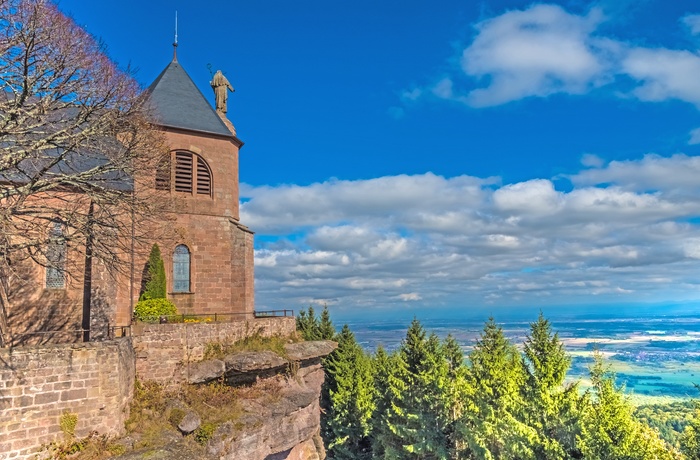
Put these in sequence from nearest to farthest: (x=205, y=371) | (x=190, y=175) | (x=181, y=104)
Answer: (x=205, y=371), (x=190, y=175), (x=181, y=104)

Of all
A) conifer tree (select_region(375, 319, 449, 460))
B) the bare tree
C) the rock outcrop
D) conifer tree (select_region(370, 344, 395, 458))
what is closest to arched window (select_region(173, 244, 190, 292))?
the rock outcrop

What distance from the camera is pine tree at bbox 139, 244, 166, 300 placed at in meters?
25.4

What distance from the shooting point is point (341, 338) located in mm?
41656

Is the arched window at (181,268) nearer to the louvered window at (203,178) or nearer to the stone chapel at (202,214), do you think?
the stone chapel at (202,214)

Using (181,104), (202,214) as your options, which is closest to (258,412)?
(202,214)

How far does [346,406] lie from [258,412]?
53.6 ft

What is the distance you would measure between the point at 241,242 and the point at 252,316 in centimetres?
434

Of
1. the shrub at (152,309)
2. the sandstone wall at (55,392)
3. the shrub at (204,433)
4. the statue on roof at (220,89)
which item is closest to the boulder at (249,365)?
the shrub at (204,433)

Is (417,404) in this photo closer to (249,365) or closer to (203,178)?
(249,365)

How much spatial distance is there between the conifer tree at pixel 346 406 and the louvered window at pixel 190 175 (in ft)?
58.1

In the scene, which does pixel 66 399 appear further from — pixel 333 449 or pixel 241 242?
pixel 333 449

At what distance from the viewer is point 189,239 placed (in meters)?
27.8

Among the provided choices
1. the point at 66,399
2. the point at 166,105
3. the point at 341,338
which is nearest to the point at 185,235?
the point at 166,105

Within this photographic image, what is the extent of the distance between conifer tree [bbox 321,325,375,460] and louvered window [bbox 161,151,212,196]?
17696mm
